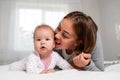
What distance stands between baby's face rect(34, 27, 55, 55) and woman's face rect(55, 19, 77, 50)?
0.10ft

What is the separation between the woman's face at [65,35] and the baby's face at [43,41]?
0.03m

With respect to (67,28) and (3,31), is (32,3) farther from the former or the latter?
(67,28)

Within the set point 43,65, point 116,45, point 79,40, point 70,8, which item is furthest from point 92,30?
point 70,8

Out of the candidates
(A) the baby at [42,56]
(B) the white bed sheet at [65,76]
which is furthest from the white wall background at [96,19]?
(B) the white bed sheet at [65,76]

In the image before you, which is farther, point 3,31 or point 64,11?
point 64,11

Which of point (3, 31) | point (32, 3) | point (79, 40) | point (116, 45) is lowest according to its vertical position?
point (116, 45)

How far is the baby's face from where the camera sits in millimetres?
697

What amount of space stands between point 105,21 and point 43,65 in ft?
8.20

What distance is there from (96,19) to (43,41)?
2.52 meters

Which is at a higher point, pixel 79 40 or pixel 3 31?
pixel 79 40

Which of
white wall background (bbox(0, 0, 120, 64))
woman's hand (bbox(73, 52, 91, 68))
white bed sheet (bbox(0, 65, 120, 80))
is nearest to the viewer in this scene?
white bed sheet (bbox(0, 65, 120, 80))

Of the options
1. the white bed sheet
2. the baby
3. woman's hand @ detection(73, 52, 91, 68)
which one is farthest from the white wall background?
the white bed sheet

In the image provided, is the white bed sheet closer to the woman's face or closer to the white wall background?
the woman's face

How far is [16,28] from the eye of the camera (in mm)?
2854
